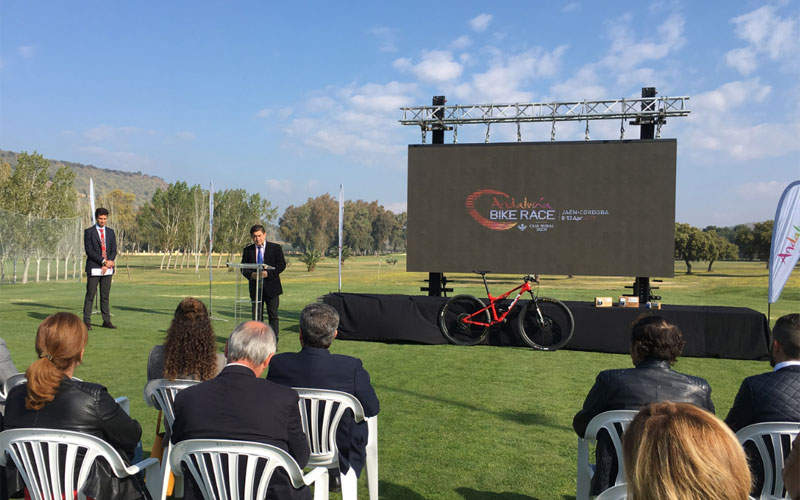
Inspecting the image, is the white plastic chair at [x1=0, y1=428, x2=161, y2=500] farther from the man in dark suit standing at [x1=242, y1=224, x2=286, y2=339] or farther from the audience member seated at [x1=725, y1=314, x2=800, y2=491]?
the man in dark suit standing at [x1=242, y1=224, x2=286, y2=339]

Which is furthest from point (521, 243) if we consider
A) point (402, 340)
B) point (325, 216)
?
point (325, 216)

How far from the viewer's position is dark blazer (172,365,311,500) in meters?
2.03

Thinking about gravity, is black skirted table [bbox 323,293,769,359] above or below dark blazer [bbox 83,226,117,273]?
below

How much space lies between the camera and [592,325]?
7941 mm

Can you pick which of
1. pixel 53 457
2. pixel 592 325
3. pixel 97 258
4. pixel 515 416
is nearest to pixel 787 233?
pixel 592 325

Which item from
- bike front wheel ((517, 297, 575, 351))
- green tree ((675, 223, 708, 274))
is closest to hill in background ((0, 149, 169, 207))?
green tree ((675, 223, 708, 274))

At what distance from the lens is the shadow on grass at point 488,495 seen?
320 centimetres

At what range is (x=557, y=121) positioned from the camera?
1009cm

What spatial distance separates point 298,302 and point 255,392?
44.3 feet

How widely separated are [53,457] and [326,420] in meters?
1.06

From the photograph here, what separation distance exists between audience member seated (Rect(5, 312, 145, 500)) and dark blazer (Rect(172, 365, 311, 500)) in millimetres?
300

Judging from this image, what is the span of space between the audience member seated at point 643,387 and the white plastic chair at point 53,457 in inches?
74.3

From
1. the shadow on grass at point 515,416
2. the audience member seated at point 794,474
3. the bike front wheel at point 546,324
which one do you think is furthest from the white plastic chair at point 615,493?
the bike front wheel at point 546,324

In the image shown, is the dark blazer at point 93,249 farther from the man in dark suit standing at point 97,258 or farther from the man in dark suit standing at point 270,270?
the man in dark suit standing at point 270,270
